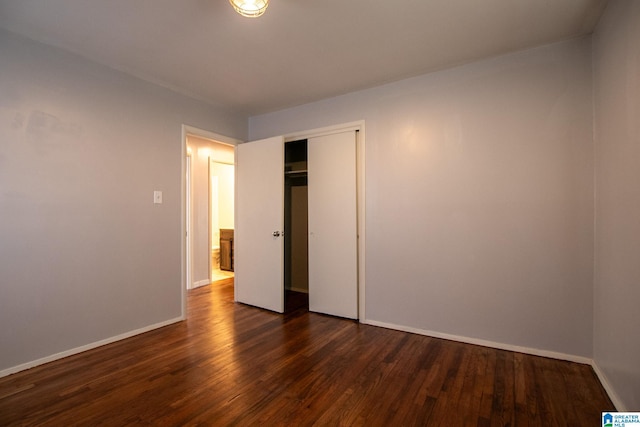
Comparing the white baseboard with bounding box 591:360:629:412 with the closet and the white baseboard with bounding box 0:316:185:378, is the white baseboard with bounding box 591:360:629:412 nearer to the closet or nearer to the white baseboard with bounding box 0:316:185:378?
the closet

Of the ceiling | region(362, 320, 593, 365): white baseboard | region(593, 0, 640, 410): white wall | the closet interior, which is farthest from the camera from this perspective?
the closet interior

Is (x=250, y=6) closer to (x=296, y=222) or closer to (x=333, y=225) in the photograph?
(x=333, y=225)

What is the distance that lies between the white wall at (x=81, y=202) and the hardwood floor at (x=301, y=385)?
12.3 inches

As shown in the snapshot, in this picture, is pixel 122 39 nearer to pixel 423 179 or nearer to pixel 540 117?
pixel 423 179

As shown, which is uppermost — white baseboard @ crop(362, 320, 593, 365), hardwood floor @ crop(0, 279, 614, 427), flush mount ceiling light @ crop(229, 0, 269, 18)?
flush mount ceiling light @ crop(229, 0, 269, 18)

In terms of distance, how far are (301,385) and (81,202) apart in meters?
2.32

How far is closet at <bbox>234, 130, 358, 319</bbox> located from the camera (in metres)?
3.41

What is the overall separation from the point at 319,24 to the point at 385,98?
121 centimetres

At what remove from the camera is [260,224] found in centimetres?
380

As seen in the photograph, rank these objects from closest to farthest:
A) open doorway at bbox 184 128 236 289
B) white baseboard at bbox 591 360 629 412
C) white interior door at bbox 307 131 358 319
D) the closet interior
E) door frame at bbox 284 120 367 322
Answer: white baseboard at bbox 591 360 629 412
door frame at bbox 284 120 367 322
white interior door at bbox 307 131 358 319
the closet interior
open doorway at bbox 184 128 236 289

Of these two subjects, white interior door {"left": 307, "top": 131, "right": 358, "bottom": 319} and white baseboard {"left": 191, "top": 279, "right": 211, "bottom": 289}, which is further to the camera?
white baseboard {"left": 191, "top": 279, "right": 211, "bottom": 289}

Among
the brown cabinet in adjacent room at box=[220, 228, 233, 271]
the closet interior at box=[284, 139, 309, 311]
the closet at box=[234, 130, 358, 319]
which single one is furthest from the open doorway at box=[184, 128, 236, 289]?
the closet at box=[234, 130, 358, 319]

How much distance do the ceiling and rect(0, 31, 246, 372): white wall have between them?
27cm

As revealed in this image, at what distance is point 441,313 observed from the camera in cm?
286
